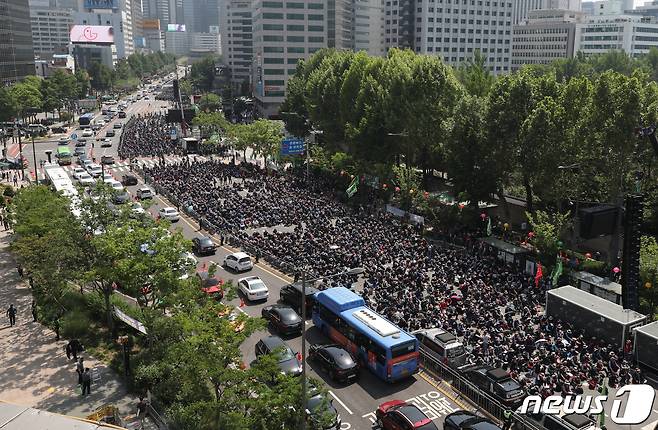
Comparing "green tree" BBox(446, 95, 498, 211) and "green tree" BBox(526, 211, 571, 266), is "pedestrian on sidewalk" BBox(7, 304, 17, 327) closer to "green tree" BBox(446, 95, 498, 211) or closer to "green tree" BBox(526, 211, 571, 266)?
"green tree" BBox(526, 211, 571, 266)

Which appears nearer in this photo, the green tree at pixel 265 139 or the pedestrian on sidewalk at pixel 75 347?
the pedestrian on sidewalk at pixel 75 347

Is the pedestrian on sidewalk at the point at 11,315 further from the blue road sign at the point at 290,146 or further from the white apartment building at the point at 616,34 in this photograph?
the white apartment building at the point at 616,34

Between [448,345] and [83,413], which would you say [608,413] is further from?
[83,413]

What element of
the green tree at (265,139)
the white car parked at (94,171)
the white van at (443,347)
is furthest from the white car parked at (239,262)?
the white car parked at (94,171)

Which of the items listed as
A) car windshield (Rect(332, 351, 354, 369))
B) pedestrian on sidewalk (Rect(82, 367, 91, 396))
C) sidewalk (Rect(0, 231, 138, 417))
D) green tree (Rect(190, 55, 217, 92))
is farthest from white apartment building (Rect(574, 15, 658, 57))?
pedestrian on sidewalk (Rect(82, 367, 91, 396))

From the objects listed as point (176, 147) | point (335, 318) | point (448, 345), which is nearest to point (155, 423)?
point (335, 318)

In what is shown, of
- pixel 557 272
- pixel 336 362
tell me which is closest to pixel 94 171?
pixel 336 362

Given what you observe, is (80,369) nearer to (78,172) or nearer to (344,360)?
(344,360)
